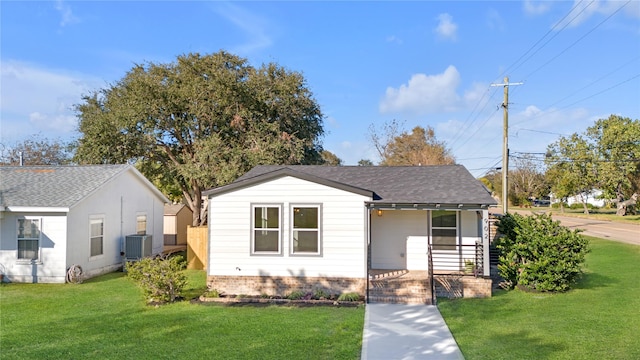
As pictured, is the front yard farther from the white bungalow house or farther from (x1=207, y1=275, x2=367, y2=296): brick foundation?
the white bungalow house

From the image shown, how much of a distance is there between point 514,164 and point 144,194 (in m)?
59.3

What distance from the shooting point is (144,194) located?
17562mm

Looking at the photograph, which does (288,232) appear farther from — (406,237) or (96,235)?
(96,235)

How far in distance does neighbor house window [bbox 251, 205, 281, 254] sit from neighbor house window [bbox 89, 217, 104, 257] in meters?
6.92

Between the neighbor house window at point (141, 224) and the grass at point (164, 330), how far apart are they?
6.11 meters

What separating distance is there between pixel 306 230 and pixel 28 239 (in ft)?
31.1

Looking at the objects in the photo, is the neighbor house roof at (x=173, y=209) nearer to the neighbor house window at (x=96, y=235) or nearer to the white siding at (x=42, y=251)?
the neighbor house window at (x=96, y=235)

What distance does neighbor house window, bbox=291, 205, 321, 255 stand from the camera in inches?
427

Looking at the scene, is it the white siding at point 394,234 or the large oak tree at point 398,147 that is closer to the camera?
the white siding at point 394,234

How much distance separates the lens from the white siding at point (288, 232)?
1070 cm

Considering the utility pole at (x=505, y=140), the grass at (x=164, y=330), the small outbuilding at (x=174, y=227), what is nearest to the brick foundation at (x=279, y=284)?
the grass at (x=164, y=330)

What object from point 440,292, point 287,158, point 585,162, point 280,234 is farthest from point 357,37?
point 585,162

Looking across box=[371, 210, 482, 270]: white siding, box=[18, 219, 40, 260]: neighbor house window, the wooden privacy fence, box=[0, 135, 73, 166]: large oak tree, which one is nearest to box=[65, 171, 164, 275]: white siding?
box=[18, 219, 40, 260]: neighbor house window

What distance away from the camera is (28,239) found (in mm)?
12930
